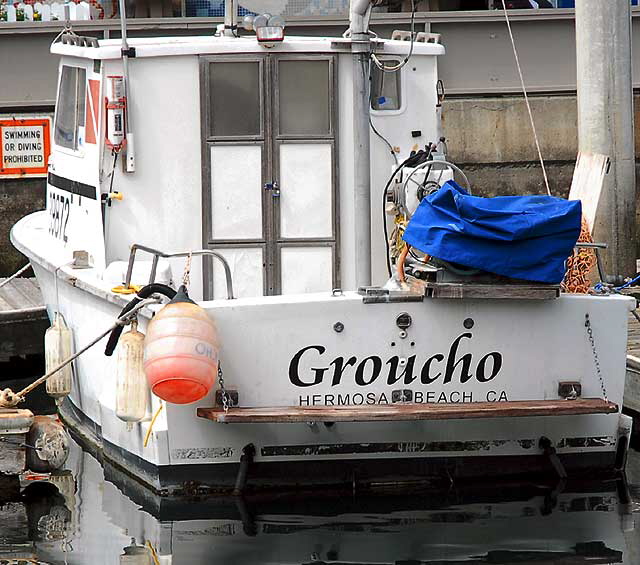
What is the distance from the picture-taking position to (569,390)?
834cm

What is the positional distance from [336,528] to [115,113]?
9.42 feet

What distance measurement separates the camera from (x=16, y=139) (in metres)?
13.9

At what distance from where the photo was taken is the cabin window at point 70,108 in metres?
9.67

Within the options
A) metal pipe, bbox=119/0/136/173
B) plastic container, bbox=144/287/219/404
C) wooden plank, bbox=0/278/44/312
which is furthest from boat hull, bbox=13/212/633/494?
wooden plank, bbox=0/278/44/312

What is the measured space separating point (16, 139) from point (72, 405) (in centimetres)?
420

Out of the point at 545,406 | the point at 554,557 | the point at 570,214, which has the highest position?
the point at 570,214

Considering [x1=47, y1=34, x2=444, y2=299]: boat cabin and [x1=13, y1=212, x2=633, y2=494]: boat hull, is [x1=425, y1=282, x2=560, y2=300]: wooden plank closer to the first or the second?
[x1=13, y1=212, x2=633, y2=494]: boat hull

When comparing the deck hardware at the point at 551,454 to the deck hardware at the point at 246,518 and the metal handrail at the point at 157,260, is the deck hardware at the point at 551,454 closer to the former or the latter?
the deck hardware at the point at 246,518

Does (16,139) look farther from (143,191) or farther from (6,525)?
(6,525)

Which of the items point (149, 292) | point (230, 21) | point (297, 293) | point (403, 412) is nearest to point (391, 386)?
point (403, 412)

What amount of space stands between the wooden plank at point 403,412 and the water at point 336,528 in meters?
0.60

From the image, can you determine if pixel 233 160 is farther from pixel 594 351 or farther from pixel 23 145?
pixel 23 145

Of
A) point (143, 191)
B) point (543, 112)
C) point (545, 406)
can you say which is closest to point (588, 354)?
point (545, 406)

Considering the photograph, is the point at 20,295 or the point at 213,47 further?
the point at 20,295
